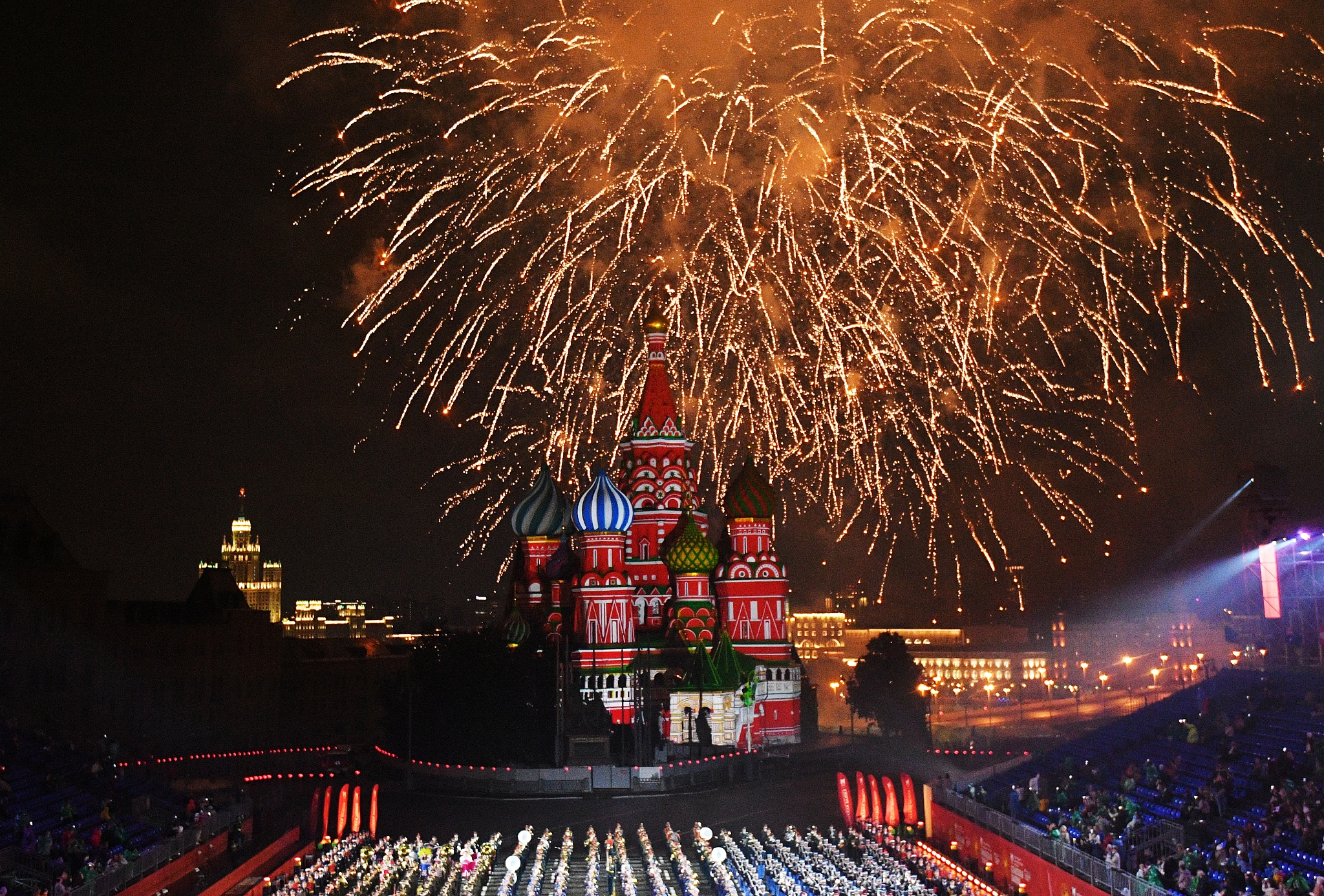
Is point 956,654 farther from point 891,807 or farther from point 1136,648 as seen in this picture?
point 891,807

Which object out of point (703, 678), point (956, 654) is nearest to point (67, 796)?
point (703, 678)

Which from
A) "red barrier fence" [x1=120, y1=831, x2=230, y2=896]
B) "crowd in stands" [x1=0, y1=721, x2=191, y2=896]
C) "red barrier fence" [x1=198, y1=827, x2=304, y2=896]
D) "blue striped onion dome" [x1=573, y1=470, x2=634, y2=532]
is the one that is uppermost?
"blue striped onion dome" [x1=573, y1=470, x2=634, y2=532]

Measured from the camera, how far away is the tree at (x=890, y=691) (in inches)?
2571

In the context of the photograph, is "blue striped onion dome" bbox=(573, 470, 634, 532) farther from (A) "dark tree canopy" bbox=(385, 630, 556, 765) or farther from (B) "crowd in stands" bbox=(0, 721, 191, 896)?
(B) "crowd in stands" bbox=(0, 721, 191, 896)

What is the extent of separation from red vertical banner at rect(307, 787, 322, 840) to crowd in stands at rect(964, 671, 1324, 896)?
67.6 ft

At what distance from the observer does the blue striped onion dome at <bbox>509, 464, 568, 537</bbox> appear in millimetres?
66812

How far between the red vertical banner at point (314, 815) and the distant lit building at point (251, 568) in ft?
341

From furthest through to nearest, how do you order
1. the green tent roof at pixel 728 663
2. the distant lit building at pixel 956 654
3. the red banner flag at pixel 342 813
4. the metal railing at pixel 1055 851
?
the distant lit building at pixel 956 654 < the green tent roof at pixel 728 663 < the red banner flag at pixel 342 813 < the metal railing at pixel 1055 851

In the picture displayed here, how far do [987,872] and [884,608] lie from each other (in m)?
131

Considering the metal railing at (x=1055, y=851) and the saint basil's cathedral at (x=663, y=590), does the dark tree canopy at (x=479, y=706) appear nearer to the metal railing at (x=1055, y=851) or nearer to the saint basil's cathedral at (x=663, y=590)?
the saint basil's cathedral at (x=663, y=590)

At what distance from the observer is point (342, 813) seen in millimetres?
43531

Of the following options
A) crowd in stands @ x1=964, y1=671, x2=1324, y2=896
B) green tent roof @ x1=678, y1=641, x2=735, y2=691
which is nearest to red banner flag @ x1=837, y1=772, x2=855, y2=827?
crowd in stands @ x1=964, y1=671, x2=1324, y2=896

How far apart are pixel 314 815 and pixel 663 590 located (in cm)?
2347

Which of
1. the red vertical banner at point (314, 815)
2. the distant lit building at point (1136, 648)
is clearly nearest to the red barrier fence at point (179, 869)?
the red vertical banner at point (314, 815)
